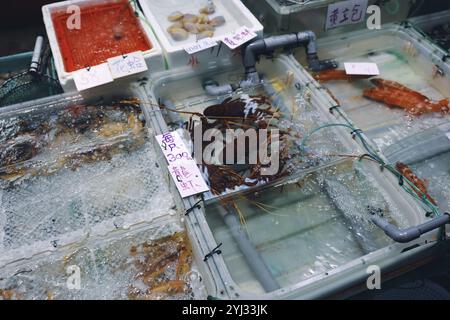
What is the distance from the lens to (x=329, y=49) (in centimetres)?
275

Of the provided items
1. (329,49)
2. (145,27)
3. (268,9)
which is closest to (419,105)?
(329,49)

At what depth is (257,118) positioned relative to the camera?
89.7 inches

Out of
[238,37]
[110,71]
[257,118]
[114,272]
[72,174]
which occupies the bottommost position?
[114,272]

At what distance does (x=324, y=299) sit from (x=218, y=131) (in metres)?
1.07

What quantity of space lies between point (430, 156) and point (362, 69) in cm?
73

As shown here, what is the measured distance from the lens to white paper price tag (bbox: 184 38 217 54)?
2.29m

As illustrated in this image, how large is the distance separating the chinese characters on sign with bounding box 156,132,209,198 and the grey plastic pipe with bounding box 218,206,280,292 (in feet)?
0.56

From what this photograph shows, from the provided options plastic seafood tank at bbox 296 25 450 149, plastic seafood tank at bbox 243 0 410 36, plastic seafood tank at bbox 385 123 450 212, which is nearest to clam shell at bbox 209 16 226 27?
plastic seafood tank at bbox 243 0 410 36

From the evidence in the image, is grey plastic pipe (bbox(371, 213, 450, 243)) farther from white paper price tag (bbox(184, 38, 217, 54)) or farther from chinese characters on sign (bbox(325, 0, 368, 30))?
chinese characters on sign (bbox(325, 0, 368, 30))

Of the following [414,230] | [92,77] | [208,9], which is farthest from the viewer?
[208,9]

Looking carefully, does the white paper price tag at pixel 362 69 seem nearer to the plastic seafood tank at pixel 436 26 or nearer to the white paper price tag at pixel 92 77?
the plastic seafood tank at pixel 436 26

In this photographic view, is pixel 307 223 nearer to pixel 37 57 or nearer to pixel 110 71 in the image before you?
pixel 110 71

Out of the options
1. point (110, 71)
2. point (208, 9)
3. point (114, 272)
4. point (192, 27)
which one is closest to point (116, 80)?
point (110, 71)

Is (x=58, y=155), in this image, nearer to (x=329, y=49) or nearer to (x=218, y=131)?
(x=218, y=131)
